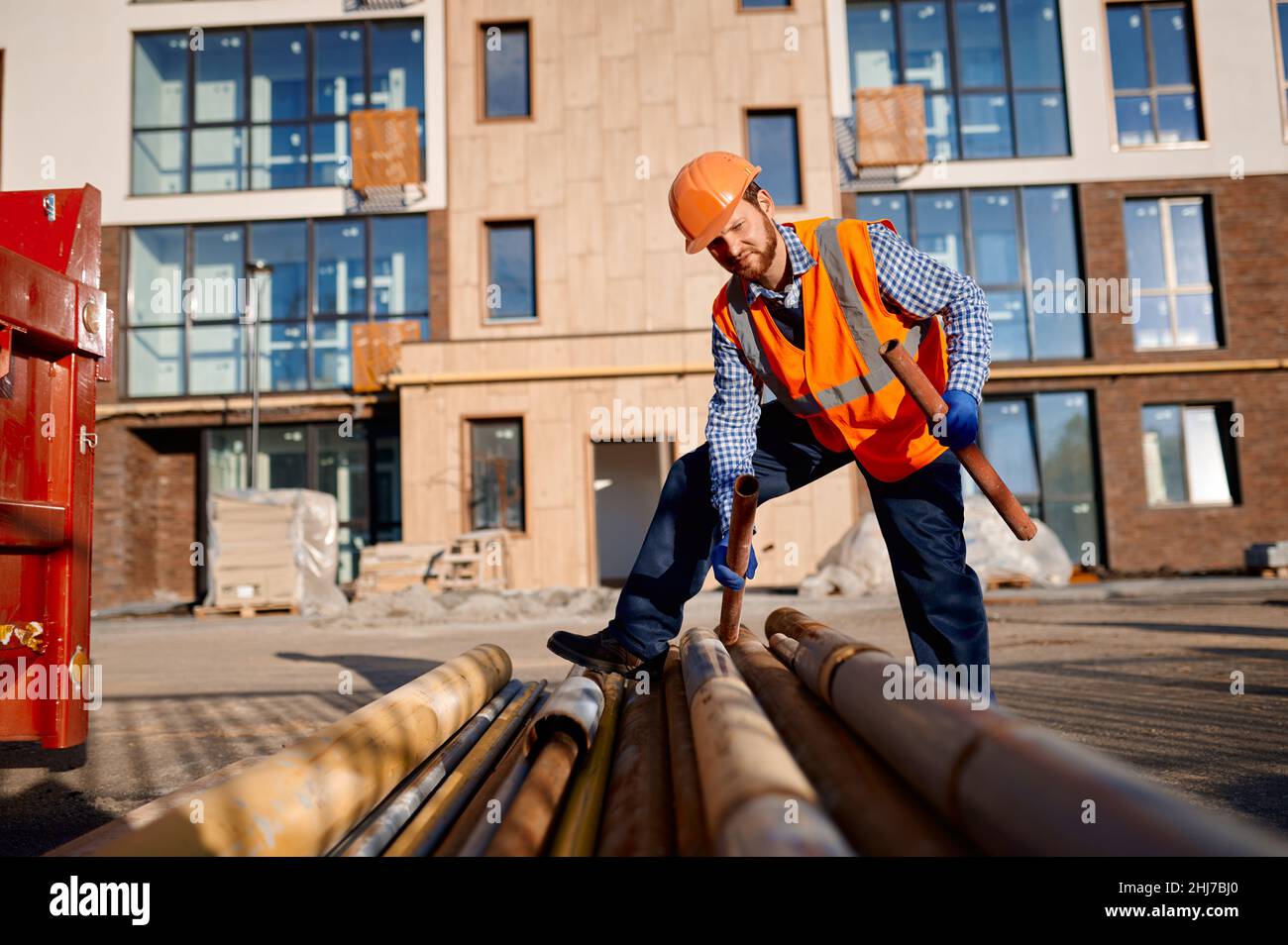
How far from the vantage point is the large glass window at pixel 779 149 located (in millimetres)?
14977

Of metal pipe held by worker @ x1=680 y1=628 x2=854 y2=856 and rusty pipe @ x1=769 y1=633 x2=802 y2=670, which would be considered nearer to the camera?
metal pipe held by worker @ x1=680 y1=628 x2=854 y2=856

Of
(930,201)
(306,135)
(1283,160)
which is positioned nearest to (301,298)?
(306,135)

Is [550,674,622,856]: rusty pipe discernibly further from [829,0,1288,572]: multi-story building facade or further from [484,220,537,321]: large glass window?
[829,0,1288,572]: multi-story building facade

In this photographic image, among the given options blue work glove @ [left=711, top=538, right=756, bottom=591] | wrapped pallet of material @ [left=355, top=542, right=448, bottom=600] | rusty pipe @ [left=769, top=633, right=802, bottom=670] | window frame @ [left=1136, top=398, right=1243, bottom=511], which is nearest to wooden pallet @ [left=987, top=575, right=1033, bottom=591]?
window frame @ [left=1136, top=398, right=1243, bottom=511]

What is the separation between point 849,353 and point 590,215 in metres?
12.7

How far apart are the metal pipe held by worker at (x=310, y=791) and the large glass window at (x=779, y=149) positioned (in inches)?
560

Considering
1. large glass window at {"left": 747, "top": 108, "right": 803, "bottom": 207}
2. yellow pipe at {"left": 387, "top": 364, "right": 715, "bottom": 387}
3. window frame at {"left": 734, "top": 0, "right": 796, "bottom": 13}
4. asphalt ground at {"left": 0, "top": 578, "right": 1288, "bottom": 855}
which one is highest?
window frame at {"left": 734, "top": 0, "right": 796, "bottom": 13}

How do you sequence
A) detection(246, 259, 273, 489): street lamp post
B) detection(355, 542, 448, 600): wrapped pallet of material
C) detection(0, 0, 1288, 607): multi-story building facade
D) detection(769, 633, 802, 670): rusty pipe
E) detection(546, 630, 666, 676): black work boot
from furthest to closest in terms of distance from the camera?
detection(246, 259, 273, 489): street lamp post < detection(0, 0, 1288, 607): multi-story building facade < detection(355, 542, 448, 600): wrapped pallet of material < detection(546, 630, 666, 676): black work boot < detection(769, 633, 802, 670): rusty pipe

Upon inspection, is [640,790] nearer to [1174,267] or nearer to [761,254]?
[761,254]

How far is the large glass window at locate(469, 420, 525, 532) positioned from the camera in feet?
45.9

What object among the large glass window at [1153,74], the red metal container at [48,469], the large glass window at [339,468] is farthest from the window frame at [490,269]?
the red metal container at [48,469]

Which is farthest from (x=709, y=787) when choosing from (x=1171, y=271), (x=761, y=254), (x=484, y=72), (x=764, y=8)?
(x=1171, y=271)

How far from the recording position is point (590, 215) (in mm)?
14594

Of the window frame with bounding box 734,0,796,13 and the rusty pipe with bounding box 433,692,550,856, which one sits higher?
the window frame with bounding box 734,0,796,13
